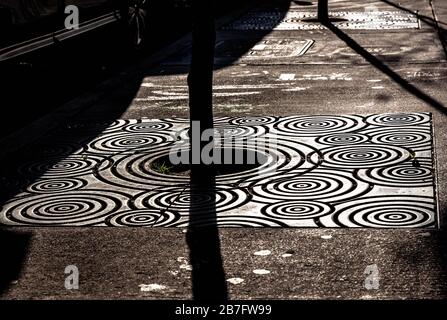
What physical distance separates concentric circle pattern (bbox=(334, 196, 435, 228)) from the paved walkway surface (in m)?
0.06

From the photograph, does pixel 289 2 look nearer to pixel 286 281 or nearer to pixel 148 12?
pixel 148 12

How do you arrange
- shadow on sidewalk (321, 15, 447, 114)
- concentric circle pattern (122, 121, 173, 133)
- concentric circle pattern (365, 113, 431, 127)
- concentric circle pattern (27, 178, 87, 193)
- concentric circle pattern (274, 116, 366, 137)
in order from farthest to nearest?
shadow on sidewalk (321, 15, 447, 114), concentric circle pattern (122, 121, 173, 133), concentric circle pattern (365, 113, 431, 127), concentric circle pattern (274, 116, 366, 137), concentric circle pattern (27, 178, 87, 193)

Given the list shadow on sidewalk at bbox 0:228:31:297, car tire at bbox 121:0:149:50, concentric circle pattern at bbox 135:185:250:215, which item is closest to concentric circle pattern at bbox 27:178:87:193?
concentric circle pattern at bbox 135:185:250:215

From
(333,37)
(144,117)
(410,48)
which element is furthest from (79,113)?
(333,37)

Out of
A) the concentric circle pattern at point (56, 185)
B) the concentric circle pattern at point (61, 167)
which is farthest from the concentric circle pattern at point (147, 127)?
the concentric circle pattern at point (56, 185)

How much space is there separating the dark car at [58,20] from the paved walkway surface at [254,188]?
1.03 meters

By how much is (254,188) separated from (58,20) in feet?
22.3

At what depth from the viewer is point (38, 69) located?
1319cm

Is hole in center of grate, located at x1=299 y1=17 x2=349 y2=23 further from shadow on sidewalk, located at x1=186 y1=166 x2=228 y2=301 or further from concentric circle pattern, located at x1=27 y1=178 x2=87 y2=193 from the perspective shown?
concentric circle pattern, located at x1=27 y1=178 x2=87 y2=193

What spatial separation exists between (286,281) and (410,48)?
10.9 m

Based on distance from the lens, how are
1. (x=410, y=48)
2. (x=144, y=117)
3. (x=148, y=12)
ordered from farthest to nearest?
(x=148, y=12)
(x=410, y=48)
(x=144, y=117)

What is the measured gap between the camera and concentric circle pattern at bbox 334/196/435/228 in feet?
21.7

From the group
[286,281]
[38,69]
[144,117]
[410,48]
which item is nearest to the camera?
[286,281]

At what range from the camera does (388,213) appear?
22.5 feet
